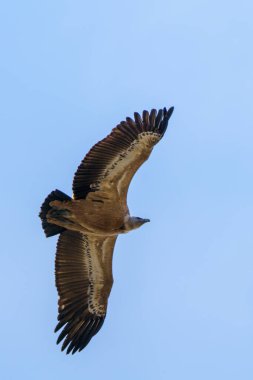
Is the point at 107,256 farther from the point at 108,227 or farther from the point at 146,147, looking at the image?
the point at 146,147

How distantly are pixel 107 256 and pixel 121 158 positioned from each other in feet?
7.50

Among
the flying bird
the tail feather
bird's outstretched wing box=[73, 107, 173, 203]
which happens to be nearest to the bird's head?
the flying bird

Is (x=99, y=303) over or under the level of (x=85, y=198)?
under

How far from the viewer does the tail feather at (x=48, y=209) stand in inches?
880

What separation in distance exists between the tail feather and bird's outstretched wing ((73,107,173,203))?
0.30 meters

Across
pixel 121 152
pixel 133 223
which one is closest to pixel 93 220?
pixel 133 223

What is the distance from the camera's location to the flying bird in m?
22.2

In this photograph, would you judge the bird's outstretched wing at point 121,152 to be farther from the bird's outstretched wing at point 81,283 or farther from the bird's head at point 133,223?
the bird's outstretched wing at point 81,283

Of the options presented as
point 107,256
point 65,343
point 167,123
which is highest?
point 167,123

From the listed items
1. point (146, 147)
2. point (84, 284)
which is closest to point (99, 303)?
point (84, 284)

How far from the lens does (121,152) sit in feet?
72.8

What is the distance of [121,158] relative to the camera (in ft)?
73.0

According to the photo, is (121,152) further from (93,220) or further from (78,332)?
(78,332)

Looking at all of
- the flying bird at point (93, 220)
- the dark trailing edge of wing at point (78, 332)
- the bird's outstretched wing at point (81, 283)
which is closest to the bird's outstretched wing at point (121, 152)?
the flying bird at point (93, 220)
